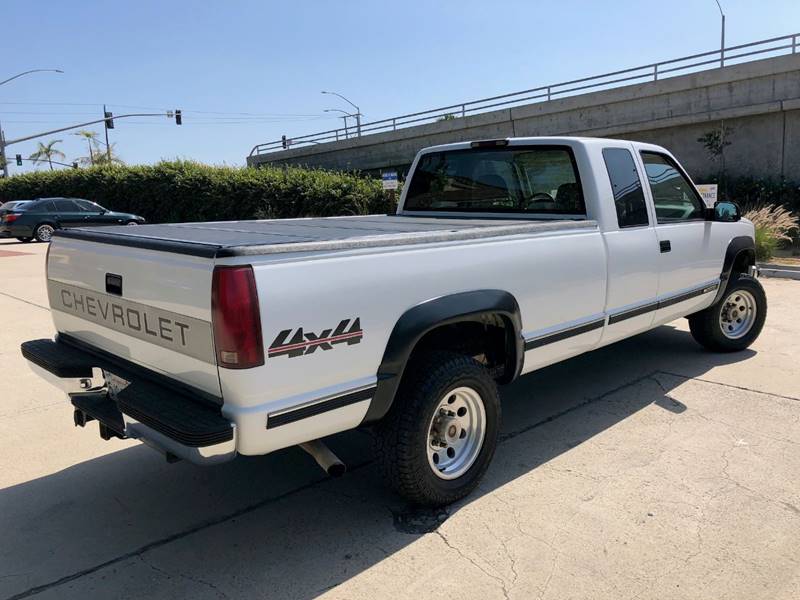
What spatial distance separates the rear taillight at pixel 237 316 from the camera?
7.95ft

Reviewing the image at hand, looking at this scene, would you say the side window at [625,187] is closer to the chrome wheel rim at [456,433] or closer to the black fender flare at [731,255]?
the black fender flare at [731,255]

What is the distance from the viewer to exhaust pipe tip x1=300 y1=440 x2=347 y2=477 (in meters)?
2.88

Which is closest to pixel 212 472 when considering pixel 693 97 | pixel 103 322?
pixel 103 322

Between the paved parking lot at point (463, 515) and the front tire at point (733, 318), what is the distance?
100 cm

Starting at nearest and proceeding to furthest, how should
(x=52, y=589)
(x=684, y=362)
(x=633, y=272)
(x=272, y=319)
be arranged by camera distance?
(x=272, y=319)
(x=52, y=589)
(x=633, y=272)
(x=684, y=362)

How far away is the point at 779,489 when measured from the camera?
3.46m

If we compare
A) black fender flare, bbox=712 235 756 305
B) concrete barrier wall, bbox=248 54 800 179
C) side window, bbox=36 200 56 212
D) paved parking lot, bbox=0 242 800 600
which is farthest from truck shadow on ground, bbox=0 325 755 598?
side window, bbox=36 200 56 212

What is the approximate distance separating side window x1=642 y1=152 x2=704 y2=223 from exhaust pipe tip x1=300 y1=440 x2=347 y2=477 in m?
3.17

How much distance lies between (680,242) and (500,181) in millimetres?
1461

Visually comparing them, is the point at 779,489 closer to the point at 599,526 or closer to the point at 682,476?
the point at 682,476

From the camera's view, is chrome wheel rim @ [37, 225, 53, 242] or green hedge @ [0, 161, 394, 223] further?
green hedge @ [0, 161, 394, 223]

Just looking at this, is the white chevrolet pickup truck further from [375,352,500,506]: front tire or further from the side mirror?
the side mirror

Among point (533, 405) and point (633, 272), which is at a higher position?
point (633, 272)

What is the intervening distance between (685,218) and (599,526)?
2.96 metres
